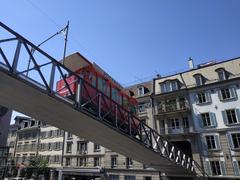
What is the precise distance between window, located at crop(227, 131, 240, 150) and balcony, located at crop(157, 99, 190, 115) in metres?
6.29

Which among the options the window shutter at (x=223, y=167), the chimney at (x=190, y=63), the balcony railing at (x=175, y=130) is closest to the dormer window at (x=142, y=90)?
the balcony railing at (x=175, y=130)

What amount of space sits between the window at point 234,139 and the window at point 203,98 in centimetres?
523

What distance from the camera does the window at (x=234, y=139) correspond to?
81.3 ft

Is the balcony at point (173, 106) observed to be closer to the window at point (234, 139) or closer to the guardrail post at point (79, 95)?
the window at point (234, 139)

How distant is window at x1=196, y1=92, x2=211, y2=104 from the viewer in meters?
28.5

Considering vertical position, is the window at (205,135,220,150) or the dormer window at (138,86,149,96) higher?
the dormer window at (138,86,149,96)

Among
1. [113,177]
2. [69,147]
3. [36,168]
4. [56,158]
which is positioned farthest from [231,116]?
[36,168]

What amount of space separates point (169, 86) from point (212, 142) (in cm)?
1039

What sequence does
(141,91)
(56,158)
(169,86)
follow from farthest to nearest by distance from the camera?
(56,158)
(141,91)
(169,86)

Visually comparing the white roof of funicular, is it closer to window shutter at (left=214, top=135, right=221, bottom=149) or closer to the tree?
window shutter at (left=214, top=135, right=221, bottom=149)

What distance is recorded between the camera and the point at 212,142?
26.6m

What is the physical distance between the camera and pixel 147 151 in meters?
16.2

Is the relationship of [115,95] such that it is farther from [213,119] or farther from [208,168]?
[208,168]

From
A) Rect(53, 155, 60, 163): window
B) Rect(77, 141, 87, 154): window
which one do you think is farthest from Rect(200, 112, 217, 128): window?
Rect(53, 155, 60, 163): window
